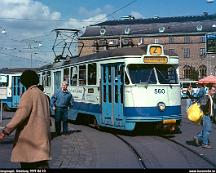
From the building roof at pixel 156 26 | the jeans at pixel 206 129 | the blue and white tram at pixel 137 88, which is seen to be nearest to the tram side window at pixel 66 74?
the blue and white tram at pixel 137 88

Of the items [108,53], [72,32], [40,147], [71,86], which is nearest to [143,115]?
[108,53]

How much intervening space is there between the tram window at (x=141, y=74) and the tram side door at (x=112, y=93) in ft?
1.16

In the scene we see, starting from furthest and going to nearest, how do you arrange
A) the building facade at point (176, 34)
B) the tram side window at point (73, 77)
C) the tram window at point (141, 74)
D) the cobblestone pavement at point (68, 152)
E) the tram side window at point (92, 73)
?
the building facade at point (176, 34), the tram side window at point (73, 77), the tram side window at point (92, 73), the tram window at point (141, 74), the cobblestone pavement at point (68, 152)

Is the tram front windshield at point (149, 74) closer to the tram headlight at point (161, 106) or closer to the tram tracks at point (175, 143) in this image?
the tram headlight at point (161, 106)

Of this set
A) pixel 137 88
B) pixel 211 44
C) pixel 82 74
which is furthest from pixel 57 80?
pixel 211 44

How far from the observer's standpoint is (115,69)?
53.7ft

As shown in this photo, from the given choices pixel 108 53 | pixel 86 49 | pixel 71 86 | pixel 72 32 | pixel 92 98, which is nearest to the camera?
pixel 108 53

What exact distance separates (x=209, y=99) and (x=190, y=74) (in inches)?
3577

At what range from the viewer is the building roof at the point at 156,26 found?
348 feet

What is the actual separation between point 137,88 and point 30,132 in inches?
391

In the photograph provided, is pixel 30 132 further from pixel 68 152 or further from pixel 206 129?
pixel 206 129

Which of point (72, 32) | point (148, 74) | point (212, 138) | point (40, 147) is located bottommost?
point (212, 138)

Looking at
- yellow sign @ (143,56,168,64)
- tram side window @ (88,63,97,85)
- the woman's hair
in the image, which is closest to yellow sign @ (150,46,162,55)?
yellow sign @ (143,56,168,64)

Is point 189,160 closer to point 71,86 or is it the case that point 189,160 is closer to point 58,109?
point 58,109
